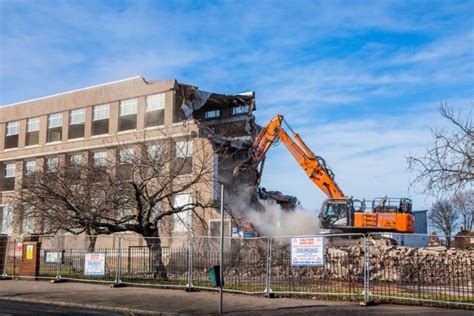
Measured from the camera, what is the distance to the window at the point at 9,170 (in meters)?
48.2

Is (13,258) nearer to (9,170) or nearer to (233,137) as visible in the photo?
(233,137)

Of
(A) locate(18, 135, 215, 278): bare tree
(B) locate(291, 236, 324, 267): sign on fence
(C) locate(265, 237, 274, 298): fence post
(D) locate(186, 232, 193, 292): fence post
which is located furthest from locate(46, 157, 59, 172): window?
(B) locate(291, 236, 324, 267): sign on fence

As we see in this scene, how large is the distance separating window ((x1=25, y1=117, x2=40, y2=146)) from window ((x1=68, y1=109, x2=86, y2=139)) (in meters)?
4.51

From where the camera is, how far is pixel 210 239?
784 inches

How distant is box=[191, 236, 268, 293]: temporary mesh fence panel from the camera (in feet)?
58.1

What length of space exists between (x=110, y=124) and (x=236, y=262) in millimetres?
25634

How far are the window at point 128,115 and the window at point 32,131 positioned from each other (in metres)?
10.2

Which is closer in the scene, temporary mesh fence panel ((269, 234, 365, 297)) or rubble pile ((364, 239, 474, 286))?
rubble pile ((364, 239, 474, 286))

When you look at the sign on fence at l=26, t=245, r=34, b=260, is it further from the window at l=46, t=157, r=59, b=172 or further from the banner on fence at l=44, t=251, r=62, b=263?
the window at l=46, t=157, r=59, b=172

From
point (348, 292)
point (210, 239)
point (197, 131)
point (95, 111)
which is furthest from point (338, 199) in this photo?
point (95, 111)

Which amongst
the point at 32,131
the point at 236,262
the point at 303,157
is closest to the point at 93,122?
the point at 32,131

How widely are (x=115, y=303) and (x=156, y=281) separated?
14.4 ft

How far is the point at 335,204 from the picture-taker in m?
30.3

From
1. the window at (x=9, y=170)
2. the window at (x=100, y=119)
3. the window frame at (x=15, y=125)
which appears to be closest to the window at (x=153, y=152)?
the window at (x=100, y=119)
